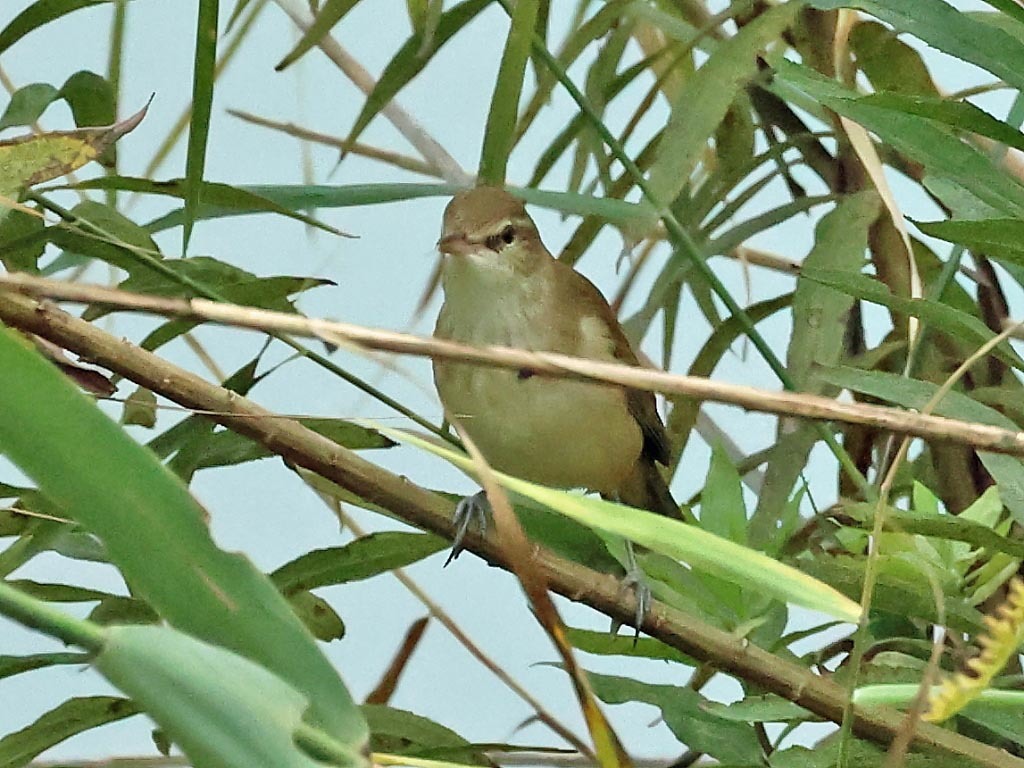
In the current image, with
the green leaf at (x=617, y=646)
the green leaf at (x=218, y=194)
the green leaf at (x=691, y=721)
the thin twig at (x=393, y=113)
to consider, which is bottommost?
the green leaf at (x=691, y=721)

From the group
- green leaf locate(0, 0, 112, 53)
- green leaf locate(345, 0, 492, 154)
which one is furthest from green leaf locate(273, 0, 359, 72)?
green leaf locate(0, 0, 112, 53)

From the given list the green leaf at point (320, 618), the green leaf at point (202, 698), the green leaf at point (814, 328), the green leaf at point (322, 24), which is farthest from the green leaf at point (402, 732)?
the green leaf at point (202, 698)

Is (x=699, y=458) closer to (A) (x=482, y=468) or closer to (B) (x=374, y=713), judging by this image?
(B) (x=374, y=713)

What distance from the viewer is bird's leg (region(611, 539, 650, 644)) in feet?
2.32

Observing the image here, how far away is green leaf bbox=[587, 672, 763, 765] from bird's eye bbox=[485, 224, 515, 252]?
54 cm

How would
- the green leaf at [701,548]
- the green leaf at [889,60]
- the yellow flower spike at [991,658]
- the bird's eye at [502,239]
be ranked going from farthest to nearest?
1. the bird's eye at [502,239]
2. the green leaf at [889,60]
3. the green leaf at [701,548]
4. the yellow flower spike at [991,658]

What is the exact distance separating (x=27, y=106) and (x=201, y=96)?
11 centimetres

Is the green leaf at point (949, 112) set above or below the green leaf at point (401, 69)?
below

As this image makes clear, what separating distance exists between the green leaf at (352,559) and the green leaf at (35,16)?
396 mm

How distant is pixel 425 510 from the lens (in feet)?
2.27

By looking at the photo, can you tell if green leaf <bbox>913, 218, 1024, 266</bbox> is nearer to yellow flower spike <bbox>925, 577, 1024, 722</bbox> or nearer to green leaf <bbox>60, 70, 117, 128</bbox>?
yellow flower spike <bbox>925, 577, 1024, 722</bbox>

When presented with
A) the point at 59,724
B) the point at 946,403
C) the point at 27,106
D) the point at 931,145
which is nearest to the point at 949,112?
the point at 931,145

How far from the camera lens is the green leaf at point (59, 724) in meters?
0.89

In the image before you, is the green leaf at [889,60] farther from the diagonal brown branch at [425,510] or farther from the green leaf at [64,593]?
the green leaf at [64,593]
